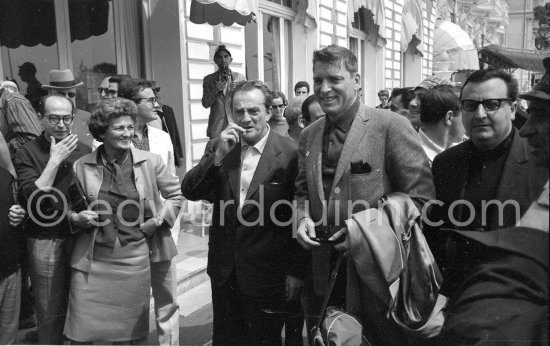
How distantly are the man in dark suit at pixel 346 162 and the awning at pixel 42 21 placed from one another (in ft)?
16.9

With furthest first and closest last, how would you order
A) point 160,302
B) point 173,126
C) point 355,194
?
point 173,126 < point 160,302 < point 355,194

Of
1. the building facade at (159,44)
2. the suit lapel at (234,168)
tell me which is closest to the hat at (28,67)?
the building facade at (159,44)

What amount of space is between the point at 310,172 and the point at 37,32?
5431 mm

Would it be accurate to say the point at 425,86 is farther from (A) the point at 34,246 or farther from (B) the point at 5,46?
(B) the point at 5,46

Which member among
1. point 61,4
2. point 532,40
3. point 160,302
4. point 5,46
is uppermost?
point 532,40

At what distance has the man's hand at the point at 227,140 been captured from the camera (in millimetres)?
3133

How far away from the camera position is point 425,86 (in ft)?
18.2

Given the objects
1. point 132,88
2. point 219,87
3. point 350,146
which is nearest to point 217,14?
point 219,87

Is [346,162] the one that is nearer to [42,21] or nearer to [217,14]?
[217,14]

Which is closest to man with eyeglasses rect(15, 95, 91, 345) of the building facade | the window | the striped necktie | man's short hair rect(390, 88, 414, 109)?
the striped necktie

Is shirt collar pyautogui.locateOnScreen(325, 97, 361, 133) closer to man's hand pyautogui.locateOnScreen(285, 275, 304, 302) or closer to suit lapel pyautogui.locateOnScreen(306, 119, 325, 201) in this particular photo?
suit lapel pyautogui.locateOnScreen(306, 119, 325, 201)

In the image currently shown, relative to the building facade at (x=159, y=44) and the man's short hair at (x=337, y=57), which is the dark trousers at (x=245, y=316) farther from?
the building facade at (x=159, y=44)

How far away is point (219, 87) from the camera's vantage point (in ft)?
25.0

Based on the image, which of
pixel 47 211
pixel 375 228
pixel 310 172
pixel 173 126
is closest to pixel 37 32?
pixel 173 126
